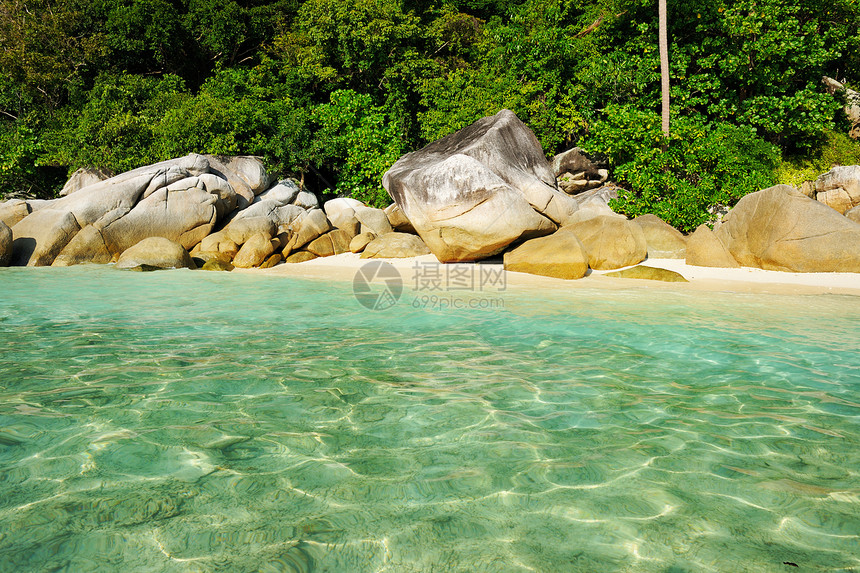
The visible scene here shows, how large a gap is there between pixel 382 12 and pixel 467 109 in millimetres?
4199

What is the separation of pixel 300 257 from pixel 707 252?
29.0 feet

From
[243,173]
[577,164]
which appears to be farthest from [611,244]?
[243,173]

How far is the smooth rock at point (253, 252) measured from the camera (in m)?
12.7

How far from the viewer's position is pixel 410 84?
1748 cm

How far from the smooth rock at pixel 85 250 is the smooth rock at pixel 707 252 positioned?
12.7 meters

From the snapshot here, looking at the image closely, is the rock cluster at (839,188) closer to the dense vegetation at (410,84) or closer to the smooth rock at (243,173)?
the dense vegetation at (410,84)

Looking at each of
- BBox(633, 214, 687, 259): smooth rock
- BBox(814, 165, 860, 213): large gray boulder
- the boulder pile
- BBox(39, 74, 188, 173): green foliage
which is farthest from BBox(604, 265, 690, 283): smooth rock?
BBox(39, 74, 188, 173): green foliage

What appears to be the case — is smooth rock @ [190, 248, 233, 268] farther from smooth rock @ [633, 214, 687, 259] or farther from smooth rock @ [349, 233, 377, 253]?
smooth rock @ [633, 214, 687, 259]

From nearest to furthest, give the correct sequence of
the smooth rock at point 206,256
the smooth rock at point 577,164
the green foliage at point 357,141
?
the smooth rock at point 206,256, the smooth rock at point 577,164, the green foliage at point 357,141

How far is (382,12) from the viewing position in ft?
55.0

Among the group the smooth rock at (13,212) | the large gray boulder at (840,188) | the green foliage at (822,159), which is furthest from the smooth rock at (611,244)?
the smooth rock at (13,212)

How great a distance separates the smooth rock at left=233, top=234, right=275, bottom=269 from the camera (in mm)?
Result: 12734

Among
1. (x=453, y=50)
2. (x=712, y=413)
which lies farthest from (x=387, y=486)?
(x=453, y=50)

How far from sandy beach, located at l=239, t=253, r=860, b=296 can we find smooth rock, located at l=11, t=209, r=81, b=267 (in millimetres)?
4799
